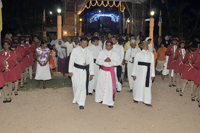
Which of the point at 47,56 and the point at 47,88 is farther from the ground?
the point at 47,56

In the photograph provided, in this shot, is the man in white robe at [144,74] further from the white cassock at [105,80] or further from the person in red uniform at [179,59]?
the person in red uniform at [179,59]

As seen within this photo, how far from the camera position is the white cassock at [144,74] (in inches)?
299

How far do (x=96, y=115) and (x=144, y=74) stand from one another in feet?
7.00

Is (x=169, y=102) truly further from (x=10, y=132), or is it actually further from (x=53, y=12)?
(x=53, y=12)

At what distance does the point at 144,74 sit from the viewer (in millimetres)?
7672

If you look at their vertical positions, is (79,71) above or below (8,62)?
below

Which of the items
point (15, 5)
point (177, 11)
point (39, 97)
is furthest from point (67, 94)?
point (15, 5)

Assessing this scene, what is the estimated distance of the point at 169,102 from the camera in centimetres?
795

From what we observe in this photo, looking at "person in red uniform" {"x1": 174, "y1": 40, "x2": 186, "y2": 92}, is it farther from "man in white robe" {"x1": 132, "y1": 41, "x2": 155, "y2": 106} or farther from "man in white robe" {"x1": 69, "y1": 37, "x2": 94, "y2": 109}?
A: "man in white robe" {"x1": 69, "y1": 37, "x2": 94, "y2": 109}

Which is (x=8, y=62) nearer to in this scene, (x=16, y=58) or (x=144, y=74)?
(x=16, y=58)

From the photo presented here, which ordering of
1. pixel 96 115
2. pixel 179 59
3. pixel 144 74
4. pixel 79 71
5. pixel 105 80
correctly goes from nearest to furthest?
pixel 96 115 < pixel 79 71 < pixel 105 80 < pixel 144 74 < pixel 179 59

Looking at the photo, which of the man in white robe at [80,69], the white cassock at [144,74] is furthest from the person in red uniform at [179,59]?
the man in white robe at [80,69]

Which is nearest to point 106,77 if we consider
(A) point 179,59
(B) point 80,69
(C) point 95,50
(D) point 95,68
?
(B) point 80,69

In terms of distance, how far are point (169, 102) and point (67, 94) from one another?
A: 345 centimetres
